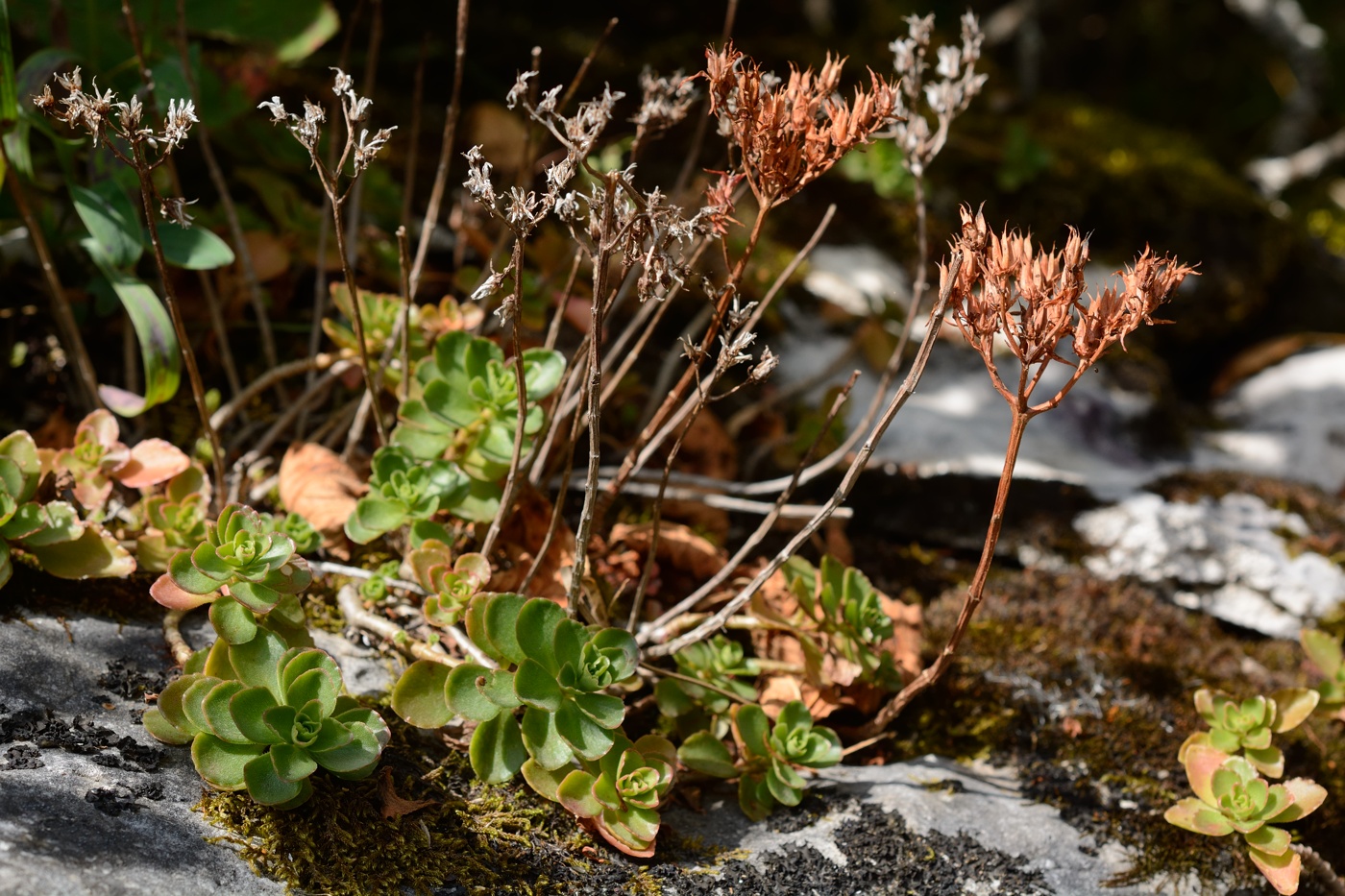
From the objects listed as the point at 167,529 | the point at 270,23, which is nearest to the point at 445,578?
the point at 167,529

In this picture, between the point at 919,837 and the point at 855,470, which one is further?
the point at 919,837

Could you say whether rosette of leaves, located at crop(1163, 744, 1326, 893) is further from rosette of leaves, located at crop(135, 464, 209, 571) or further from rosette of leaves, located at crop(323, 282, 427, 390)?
rosette of leaves, located at crop(135, 464, 209, 571)

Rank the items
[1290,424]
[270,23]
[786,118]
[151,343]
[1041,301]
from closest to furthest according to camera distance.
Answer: [1041,301], [786,118], [151,343], [270,23], [1290,424]

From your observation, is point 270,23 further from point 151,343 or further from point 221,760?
point 221,760

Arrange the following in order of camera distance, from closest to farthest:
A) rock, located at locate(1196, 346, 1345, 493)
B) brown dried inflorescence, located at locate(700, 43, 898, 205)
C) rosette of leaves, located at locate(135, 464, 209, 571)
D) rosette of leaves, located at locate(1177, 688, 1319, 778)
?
brown dried inflorescence, located at locate(700, 43, 898, 205) → rosette of leaves, located at locate(135, 464, 209, 571) → rosette of leaves, located at locate(1177, 688, 1319, 778) → rock, located at locate(1196, 346, 1345, 493)

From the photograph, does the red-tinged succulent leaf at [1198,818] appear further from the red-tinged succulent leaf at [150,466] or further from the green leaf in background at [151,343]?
the green leaf in background at [151,343]

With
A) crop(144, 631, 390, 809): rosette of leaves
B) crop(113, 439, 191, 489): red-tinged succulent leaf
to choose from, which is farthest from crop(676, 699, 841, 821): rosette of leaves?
crop(113, 439, 191, 489): red-tinged succulent leaf
